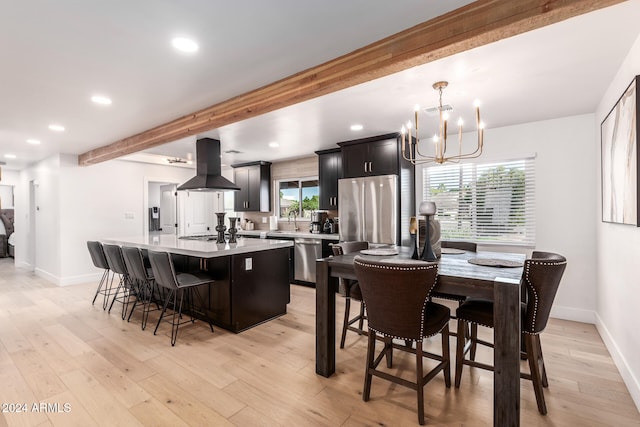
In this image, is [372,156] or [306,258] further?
[306,258]

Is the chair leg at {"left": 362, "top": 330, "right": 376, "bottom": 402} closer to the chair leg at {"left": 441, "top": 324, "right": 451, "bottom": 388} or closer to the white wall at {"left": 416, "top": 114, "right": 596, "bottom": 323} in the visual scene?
the chair leg at {"left": 441, "top": 324, "right": 451, "bottom": 388}

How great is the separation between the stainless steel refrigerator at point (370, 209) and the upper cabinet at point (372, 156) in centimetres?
11

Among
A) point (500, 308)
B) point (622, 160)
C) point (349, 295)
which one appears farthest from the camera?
point (349, 295)

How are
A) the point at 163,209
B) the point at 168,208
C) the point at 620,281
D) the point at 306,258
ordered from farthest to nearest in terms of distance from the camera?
the point at 163,209 < the point at 168,208 < the point at 306,258 < the point at 620,281

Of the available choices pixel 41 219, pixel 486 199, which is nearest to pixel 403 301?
pixel 486 199

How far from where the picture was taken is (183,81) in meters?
2.66

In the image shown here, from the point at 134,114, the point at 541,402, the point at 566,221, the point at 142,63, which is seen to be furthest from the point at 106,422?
the point at 566,221

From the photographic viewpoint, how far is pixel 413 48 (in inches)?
74.9

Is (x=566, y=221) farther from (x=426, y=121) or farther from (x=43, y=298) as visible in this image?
(x=43, y=298)

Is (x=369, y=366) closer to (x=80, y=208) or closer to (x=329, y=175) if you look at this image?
(x=329, y=175)

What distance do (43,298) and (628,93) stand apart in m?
7.32

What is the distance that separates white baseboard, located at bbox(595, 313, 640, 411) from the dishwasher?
12.1 feet

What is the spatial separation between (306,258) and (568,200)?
3845 mm

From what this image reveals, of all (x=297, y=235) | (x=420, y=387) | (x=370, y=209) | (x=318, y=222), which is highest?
(x=370, y=209)
